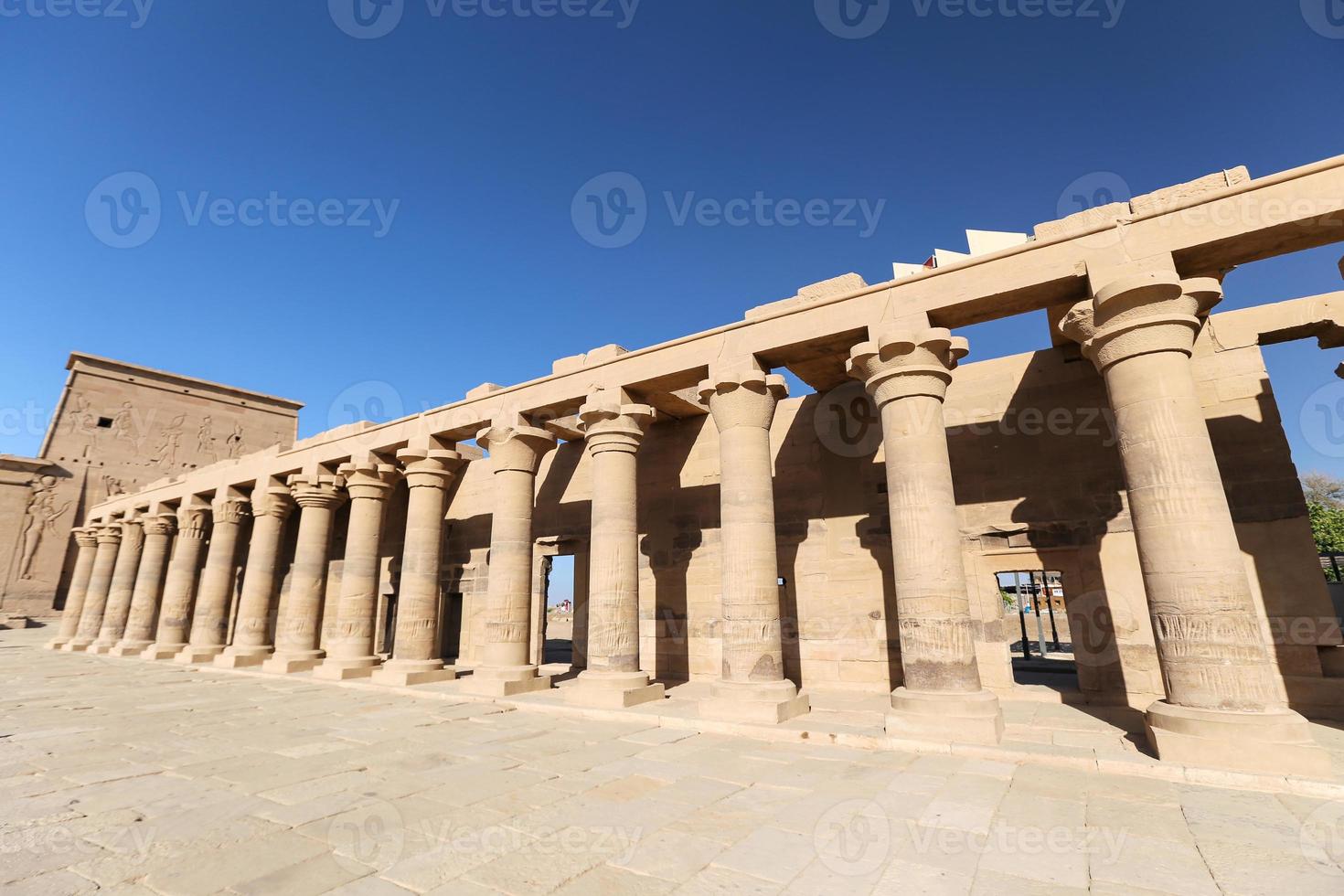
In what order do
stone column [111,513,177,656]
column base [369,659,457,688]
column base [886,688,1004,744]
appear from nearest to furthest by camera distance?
column base [886,688,1004,744]
column base [369,659,457,688]
stone column [111,513,177,656]

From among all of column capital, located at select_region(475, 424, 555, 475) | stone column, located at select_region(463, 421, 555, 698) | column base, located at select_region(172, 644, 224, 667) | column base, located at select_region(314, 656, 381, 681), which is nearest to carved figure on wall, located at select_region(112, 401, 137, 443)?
column base, located at select_region(172, 644, 224, 667)

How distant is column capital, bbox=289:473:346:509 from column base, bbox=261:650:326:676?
11.8 ft

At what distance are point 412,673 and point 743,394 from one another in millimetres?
8656

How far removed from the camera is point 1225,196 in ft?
23.2

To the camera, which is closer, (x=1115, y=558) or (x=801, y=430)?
(x=1115, y=558)

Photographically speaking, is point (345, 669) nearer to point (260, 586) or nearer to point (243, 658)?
point (243, 658)

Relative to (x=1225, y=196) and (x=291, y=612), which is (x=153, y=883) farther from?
(x=291, y=612)

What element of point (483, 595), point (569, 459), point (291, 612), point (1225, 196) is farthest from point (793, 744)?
point (291, 612)

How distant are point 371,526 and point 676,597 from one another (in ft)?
24.2

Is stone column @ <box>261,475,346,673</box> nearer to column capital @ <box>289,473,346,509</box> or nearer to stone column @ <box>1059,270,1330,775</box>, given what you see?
column capital @ <box>289,473,346,509</box>

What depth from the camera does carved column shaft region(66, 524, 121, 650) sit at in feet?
75.0

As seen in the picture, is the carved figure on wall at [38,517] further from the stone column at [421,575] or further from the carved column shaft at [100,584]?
the stone column at [421,575]

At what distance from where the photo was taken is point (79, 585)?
80.4 ft

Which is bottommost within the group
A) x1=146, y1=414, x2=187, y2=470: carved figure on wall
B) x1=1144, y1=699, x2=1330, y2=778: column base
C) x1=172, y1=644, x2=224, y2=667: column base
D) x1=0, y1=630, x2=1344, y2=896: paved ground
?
x1=0, y1=630, x2=1344, y2=896: paved ground
